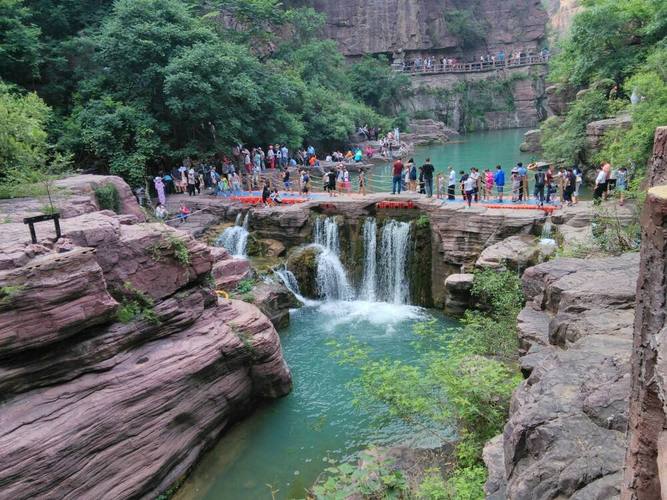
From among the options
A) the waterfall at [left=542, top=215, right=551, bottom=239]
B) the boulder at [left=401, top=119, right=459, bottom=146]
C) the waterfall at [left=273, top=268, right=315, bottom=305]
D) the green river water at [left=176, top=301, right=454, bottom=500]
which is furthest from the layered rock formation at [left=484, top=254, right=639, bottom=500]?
the boulder at [left=401, top=119, right=459, bottom=146]

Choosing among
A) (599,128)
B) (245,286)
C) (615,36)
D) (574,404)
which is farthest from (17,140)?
(615,36)

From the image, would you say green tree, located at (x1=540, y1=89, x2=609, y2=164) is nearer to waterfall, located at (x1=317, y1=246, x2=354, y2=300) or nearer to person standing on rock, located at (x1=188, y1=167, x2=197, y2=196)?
waterfall, located at (x1=317, y1=246, x2=354, y2=300)

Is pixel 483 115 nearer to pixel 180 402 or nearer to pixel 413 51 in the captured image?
pixel 413 51

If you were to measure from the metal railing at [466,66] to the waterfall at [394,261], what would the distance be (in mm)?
35394

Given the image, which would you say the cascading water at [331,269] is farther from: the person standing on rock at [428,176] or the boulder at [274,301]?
the person standing on rock at [428,176]

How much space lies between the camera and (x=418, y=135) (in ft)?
147

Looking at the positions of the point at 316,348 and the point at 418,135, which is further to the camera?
the point at 418,135

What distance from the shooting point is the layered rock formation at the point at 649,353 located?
2.84 m

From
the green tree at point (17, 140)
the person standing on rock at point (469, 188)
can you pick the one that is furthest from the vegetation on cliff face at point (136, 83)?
the person standing on rock at point (469, 188)

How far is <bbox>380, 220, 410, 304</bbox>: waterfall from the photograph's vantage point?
18.1 m

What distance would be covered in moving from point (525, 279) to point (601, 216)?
3.95 meters

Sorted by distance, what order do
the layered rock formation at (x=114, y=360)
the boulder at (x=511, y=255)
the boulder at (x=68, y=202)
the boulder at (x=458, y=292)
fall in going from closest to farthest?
the layered rock formation at (x=114, y=360) → the boulder at (x=68, y=202) → the boulder at (x=511, y=255) → the boulder at (x=458, y=292)

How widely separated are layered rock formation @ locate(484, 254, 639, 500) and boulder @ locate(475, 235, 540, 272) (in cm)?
502

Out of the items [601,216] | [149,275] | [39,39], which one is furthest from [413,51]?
[149,275]
